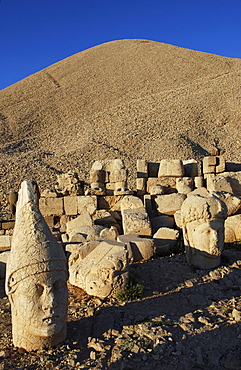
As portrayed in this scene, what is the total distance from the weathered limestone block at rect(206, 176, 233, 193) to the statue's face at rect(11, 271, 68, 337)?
6.92 meters

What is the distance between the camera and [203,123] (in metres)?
31.7

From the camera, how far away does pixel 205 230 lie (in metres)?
6.62

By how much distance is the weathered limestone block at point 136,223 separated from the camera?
8.38 meters

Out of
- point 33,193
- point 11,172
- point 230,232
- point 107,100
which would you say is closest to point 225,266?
point 230,232

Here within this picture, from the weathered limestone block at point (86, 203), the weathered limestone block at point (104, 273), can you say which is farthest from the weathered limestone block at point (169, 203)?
the weathered limestone block at point (104, 273)

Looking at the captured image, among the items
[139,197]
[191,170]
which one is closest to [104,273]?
[139,197]

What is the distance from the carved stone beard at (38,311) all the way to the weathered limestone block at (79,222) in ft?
16.5

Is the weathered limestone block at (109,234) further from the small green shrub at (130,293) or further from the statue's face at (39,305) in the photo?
the statue's face at (39,305)

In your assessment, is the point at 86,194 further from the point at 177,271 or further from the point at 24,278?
the point at 24,278

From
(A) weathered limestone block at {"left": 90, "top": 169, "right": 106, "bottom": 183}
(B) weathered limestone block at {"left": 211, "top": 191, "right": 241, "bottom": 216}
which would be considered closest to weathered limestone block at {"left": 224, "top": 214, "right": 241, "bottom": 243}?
(B) weathered limestone block at {"left": 211, "top": 191, "right": 241, "bottom": 216}

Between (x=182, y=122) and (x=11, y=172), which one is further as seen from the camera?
(x=182, y=122)

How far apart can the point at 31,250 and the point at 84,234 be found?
4188 mm

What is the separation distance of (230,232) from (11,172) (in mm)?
15347

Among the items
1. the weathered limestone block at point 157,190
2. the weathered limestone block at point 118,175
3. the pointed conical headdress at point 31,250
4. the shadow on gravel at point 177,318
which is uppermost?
the weathered limestone block at point 118,175
